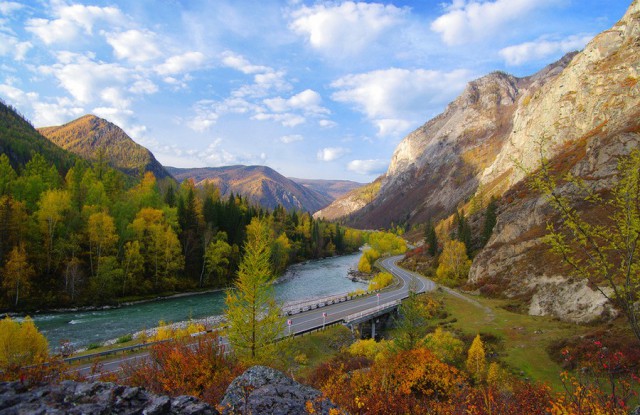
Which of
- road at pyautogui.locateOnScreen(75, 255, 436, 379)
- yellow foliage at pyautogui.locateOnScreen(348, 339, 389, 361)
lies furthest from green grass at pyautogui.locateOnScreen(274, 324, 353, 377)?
yellow foliage at pyautogui.locateOnScreen(348, 339, 389, 361)

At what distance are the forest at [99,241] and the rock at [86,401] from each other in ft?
160

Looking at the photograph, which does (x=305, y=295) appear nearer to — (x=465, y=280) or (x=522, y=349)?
(x=465, y=280)

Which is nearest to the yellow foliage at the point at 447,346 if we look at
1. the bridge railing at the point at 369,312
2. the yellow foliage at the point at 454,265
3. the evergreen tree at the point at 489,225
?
the bridge railing at the point at 369,312

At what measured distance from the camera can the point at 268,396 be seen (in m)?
7.30

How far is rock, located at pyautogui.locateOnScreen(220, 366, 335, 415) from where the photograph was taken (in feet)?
22.5

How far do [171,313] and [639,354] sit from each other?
47.5m

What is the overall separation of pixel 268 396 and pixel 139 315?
44.0 metres

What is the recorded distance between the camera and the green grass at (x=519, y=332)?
2164 cm

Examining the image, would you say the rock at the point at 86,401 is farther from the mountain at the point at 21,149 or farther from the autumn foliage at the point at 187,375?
the mountain at the point at 21,149

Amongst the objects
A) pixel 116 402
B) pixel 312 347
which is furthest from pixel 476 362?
pixel 116 402

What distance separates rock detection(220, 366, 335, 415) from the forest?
1907 inches

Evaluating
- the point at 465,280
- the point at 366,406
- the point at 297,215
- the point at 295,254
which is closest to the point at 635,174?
the point at 366,406

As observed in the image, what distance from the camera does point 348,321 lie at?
3744 cm

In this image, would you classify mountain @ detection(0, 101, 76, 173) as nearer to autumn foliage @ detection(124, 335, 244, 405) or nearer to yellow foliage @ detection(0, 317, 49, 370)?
yellow foliage @ detection(0, 317, 49, 370)
